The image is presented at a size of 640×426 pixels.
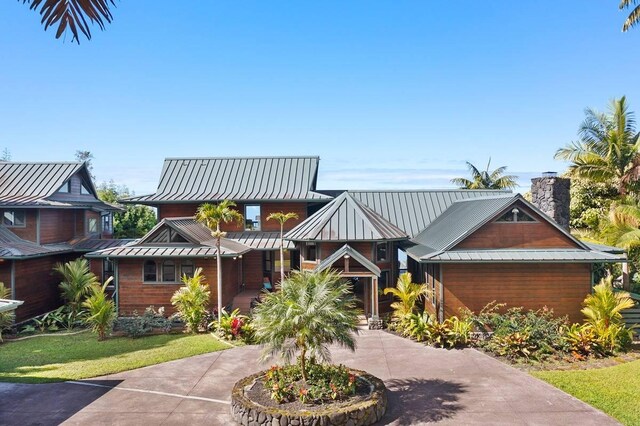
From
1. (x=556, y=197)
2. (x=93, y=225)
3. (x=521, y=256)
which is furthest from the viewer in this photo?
(x=93, y=225)

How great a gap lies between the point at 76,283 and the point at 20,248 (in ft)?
9.20

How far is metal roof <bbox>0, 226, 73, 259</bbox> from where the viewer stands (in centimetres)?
1870

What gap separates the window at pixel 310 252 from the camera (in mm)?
20395

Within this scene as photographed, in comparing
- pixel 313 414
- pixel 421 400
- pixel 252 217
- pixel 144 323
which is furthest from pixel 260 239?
pixel 313 414

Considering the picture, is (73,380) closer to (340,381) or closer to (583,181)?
(340,381)

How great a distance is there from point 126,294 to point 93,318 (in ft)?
10.2

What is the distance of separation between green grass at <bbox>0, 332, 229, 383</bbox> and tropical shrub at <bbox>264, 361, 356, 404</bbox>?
5.21m

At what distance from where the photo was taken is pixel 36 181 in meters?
23.9

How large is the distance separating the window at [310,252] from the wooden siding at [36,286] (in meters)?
12.7

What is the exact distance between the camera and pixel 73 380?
12.8 metres

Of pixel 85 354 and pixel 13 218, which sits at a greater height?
pixel 13 218

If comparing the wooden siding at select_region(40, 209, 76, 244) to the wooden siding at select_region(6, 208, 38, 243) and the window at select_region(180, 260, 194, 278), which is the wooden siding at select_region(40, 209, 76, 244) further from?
the window at select_region(180, 260, 194, 278)

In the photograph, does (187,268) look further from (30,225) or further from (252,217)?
(30,225)

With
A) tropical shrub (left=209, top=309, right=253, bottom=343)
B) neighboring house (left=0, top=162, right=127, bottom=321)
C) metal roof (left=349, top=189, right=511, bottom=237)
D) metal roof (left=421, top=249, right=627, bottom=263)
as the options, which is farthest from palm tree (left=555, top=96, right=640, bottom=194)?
neighboring house (left=0, top=162, right=127, bottom=321)
